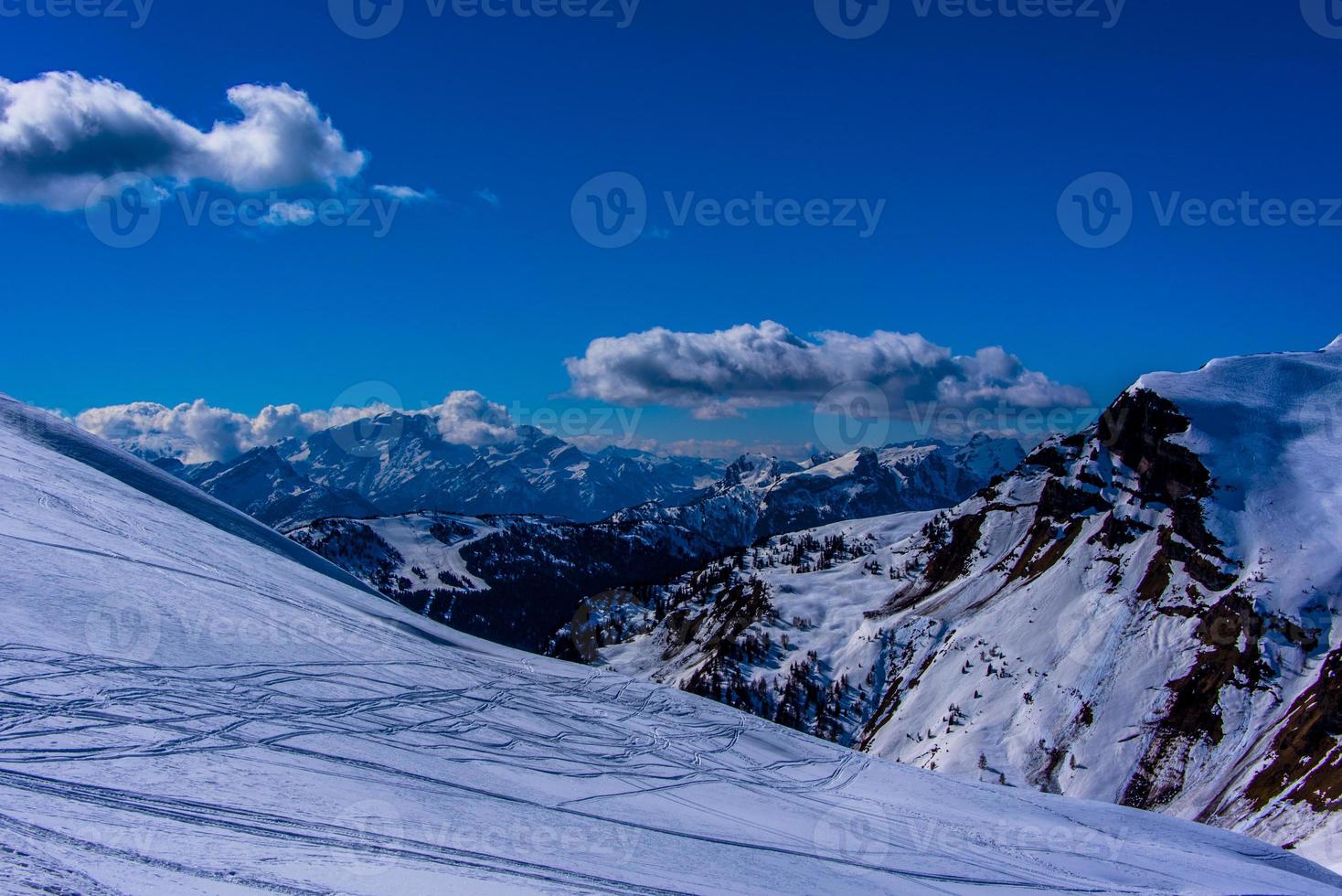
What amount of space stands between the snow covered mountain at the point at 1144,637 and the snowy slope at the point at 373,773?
53072 millimetres

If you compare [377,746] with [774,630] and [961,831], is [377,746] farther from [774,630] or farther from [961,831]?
[774,630]

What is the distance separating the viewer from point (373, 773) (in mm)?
19984

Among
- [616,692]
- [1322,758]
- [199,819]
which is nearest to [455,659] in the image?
[616,692]

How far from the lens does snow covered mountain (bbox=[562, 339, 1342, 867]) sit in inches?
3374

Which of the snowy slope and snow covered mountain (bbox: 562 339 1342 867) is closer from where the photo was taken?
the snowy slope

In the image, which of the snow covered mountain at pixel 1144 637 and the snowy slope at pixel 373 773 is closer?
the snowy slope at pixel 373 773

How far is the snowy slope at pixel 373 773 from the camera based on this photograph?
1530 cm

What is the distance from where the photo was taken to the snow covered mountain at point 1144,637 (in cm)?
8569

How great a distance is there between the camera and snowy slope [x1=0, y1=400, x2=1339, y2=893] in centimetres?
1530

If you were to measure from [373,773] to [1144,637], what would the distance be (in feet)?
389

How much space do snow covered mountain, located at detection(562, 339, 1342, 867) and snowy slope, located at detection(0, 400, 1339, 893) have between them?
174 ft

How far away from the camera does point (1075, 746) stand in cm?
9581

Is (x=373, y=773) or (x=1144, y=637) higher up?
(x=1144, y=637)

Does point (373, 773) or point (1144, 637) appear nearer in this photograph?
point (373, 773)
